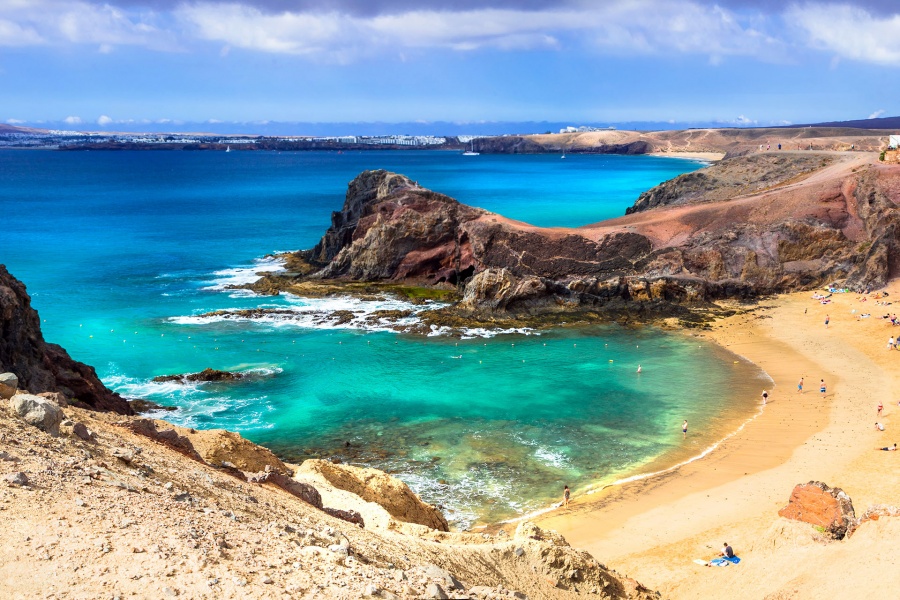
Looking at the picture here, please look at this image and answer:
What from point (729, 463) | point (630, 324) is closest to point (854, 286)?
point (630, 324)

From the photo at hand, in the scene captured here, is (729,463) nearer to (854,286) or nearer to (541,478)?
(541,478)

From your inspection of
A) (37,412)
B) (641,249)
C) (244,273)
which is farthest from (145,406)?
(641,249)

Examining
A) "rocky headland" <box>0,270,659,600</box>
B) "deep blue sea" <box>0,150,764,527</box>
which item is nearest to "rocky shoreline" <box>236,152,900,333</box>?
"deep blue sea" <box>0,150,764,527</box>

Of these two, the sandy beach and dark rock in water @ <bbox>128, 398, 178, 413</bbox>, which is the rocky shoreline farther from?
dark rock in water @ <bbox>128, 398, 178, 413</bbox>

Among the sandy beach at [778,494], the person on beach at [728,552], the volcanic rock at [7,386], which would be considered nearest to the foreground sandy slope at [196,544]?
the volcanic rock at [7,386]

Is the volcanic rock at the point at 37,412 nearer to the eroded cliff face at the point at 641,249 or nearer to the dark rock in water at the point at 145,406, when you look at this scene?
the dark rock in water at the point at 145,406
